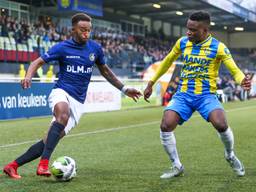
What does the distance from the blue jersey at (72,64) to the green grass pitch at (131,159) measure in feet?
3.54

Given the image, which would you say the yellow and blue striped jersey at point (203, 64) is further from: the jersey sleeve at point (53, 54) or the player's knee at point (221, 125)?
the jersey sleeve at point (53, 54)

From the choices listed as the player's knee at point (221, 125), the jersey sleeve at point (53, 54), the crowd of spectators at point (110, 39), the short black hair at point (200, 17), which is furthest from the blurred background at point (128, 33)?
the player's knee at point (221, 125)

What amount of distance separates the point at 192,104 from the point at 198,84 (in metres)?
0.25

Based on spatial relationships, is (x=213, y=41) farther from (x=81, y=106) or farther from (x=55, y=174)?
(x=55, y=174)

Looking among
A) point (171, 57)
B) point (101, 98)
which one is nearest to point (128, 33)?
point (101, 98)

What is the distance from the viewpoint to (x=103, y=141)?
10.6 m

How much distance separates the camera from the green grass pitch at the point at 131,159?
5605 mm

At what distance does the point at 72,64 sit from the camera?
6.26 metres

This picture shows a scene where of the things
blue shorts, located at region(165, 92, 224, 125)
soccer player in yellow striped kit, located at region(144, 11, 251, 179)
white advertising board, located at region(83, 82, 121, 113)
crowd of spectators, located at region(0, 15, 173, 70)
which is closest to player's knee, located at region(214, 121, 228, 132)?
soccer player in yellow striped kit, located at region(144, 11, 251, 179)

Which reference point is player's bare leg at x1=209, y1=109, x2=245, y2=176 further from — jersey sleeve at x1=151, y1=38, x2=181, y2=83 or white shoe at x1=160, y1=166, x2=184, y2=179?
jersey sleeve at x1=151, y1=38, x2=181, y2=83

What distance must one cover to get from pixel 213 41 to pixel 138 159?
8.13 feet

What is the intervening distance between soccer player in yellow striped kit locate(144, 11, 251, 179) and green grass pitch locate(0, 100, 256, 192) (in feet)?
1.24

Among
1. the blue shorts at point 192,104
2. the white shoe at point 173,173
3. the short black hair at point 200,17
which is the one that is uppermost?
the short black hair at point 200,17

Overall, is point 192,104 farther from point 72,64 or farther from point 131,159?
point 131,159
